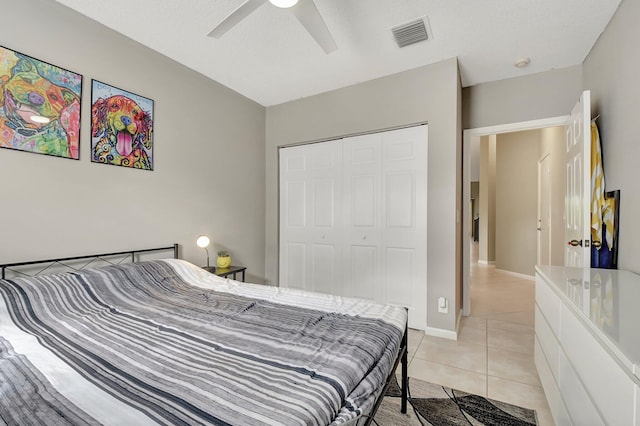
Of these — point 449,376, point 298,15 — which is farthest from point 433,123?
point 449,376

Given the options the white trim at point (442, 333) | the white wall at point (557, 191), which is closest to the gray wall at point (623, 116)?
the white trim at point (442, 333)

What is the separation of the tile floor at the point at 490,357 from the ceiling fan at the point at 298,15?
2.41m

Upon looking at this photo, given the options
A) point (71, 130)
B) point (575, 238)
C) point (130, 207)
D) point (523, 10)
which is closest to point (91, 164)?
point (71, 130)

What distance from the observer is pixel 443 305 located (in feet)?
8.95

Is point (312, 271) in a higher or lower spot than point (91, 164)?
lower

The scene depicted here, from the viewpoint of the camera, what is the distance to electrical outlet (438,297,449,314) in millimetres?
2713

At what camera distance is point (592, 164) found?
7.18 ft

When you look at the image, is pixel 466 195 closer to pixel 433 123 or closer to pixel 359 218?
pixel 433 123

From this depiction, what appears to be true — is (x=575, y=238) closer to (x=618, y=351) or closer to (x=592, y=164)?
(x=592, y=164)

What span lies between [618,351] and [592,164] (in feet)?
6.59

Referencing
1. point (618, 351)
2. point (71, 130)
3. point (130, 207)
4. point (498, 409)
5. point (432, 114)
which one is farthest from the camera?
point (432, 114)

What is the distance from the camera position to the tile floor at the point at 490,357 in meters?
1.88

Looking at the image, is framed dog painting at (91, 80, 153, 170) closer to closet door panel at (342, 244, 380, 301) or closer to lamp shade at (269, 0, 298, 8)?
lamp shade at (269, 0, 298, 8)

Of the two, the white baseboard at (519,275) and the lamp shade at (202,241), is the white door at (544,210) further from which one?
the lamp shade at (202,241)
